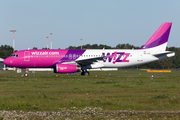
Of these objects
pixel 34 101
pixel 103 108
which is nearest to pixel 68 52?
pixel 34 101

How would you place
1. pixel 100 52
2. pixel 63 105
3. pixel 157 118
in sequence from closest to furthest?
pixel 157 118 → pixel 63 105 → pixel 100 52

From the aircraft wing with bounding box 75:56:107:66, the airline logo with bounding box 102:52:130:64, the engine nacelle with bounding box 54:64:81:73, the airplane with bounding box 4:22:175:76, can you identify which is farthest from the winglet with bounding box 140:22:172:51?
the engine nacelle with bounding box 54:64:81:73

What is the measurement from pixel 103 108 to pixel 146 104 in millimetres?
2801

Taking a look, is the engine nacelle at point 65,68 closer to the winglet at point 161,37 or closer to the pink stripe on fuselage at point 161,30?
the winglet at point 161,37

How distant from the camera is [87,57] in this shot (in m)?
41.8

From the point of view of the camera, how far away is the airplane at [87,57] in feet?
134

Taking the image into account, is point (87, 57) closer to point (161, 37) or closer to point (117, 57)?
point (117, 57)

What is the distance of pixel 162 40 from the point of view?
43.7m

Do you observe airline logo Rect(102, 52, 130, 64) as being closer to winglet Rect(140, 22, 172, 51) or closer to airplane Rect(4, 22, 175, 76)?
airplane Rect(4, 22, 175, 76)

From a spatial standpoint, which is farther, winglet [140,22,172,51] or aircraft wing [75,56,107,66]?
winglet [140,22,172,51]

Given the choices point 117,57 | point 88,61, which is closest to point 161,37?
point 117,57

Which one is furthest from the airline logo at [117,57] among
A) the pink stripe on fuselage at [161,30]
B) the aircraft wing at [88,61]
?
the pink stripe on fuselage at [161,30]

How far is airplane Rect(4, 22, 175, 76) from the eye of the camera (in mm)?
40812

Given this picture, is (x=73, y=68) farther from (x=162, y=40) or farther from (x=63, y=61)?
(x=162, y=40)
